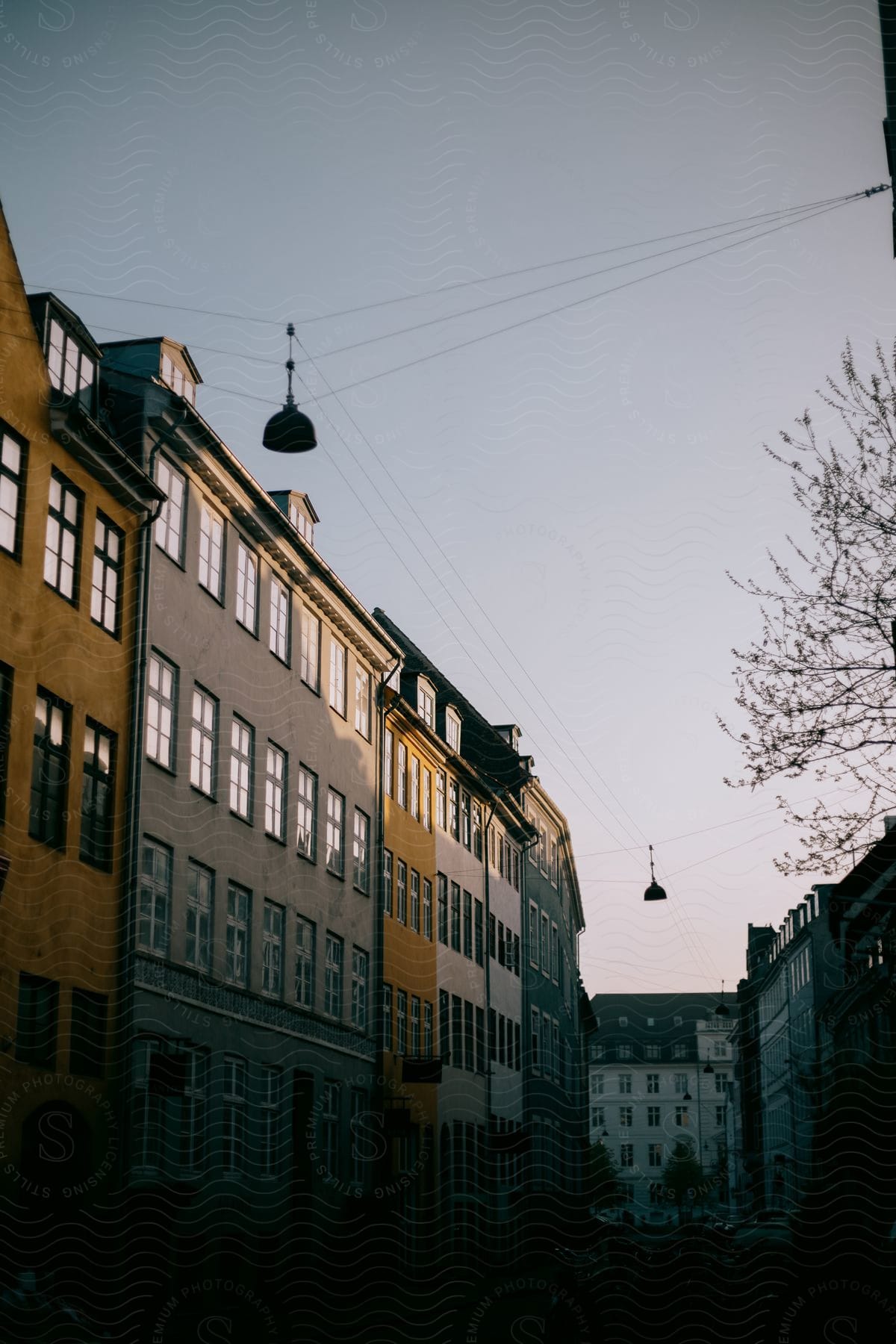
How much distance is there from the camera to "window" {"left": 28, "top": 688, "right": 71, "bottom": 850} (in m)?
19.0

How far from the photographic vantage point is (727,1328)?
705 inches

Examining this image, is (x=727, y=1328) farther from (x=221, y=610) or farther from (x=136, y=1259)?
(x=221, y=610)

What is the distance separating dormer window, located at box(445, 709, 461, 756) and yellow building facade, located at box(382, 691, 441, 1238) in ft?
10.00

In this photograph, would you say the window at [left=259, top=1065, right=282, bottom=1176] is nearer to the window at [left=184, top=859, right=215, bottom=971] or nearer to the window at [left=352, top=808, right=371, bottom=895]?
the window at [left=184, top=859, right=215, bottom=971]

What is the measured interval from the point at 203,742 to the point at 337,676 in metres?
9.28

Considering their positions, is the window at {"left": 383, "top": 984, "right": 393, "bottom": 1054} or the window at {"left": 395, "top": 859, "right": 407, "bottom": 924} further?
the window at {"left": 395, "top": 859, "right": 407, "bottom": 924}

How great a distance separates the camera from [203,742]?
2500 centimetres

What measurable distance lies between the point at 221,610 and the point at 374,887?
11.7m

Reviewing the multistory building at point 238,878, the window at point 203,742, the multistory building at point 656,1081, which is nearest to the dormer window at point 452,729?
the multistory building at point 238,878

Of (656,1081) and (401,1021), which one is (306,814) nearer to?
(401,1021)

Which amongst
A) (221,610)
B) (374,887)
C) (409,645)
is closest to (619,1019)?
(409,645)

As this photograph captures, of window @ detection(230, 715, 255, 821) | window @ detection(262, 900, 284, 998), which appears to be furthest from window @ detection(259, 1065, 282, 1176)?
window @ detection(230, 715, 255, 821)

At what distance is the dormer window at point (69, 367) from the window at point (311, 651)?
9876 millimetres

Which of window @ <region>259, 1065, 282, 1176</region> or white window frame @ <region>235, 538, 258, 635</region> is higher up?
white window frame @ <region>235, 538, 258, 635</region>
